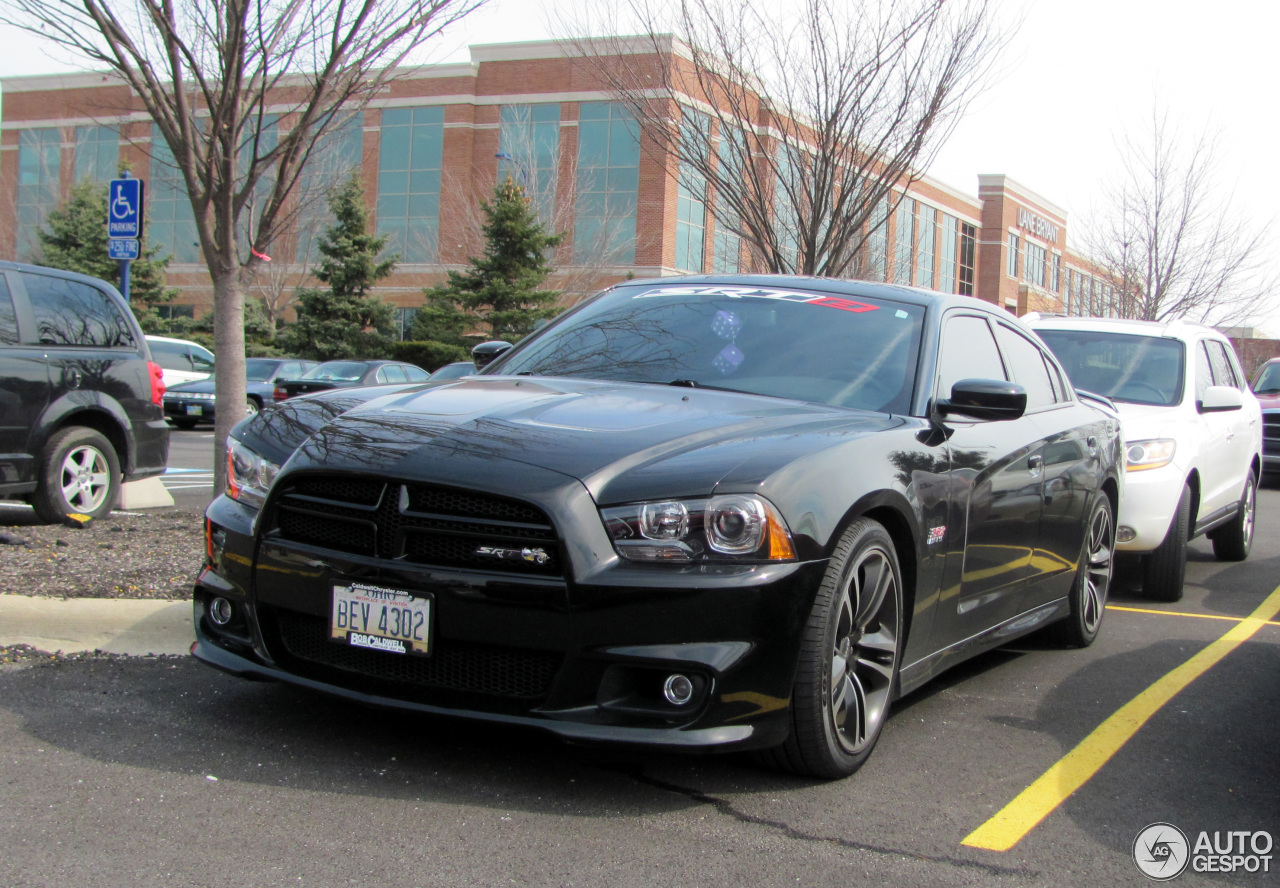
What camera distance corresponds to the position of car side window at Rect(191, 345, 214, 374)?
26.2 m

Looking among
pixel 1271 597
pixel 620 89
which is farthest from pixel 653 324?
pixel 620 89

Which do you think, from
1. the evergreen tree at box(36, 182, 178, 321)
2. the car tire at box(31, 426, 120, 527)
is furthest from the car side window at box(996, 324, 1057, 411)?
the evergreen tree at box(36, 182, 178, 321)

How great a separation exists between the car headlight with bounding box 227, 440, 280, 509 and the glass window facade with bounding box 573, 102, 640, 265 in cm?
3775

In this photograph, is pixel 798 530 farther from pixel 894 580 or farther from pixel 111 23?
pixel 111 23

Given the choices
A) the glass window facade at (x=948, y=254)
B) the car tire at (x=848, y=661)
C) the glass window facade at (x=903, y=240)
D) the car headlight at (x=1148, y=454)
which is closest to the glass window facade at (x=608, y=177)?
the glass window facade at (x=903, y=240)

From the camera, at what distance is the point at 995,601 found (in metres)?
4.73

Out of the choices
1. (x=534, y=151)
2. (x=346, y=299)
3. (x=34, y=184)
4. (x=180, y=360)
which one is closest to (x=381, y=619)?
(x=180, y=360)

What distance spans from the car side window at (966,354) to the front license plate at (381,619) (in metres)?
2.17

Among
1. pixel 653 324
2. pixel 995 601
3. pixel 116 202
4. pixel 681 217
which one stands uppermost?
pixel 681 217

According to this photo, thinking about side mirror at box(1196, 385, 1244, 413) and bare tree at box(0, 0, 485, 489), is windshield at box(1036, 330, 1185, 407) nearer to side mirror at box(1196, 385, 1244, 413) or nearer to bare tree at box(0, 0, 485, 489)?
side mirror at box(1196, 385, 1244, 413)

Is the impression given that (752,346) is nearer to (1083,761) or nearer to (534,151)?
(1083,761)

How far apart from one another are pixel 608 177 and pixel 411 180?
8.95 metres

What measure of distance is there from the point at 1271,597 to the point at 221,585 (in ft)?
21.7

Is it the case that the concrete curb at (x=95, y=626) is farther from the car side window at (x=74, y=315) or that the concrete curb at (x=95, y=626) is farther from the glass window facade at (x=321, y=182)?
the glass window facade at (x=321, y=182)
